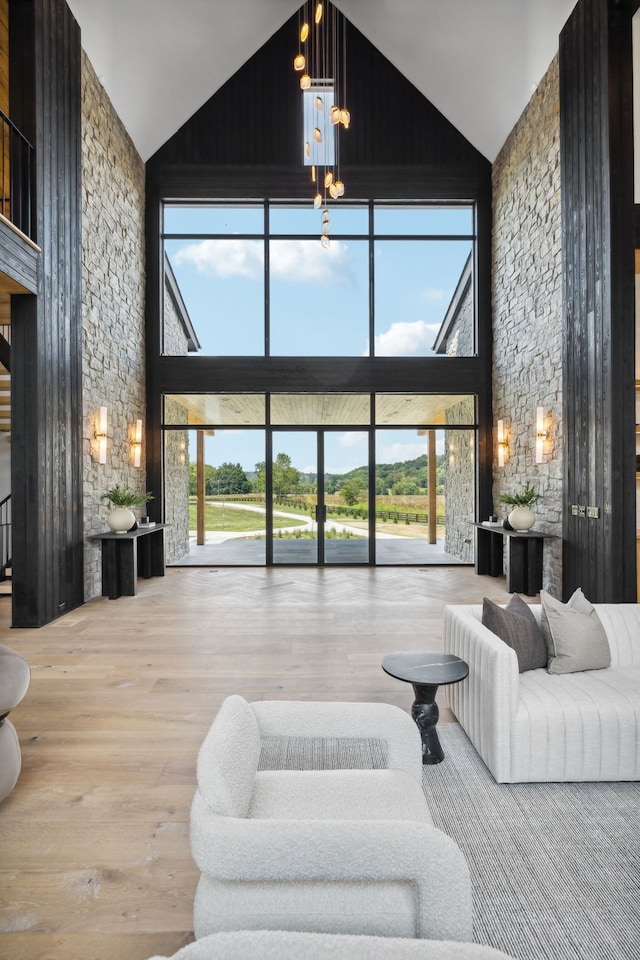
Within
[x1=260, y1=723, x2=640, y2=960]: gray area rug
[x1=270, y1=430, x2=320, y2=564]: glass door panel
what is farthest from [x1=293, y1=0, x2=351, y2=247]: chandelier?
[x1=260, y1=723, x2=640, y2=960]: gray area rug

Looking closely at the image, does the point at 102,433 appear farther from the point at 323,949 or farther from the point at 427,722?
the point at 323,949

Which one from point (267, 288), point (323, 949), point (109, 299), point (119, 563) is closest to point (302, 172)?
point (267, 288)

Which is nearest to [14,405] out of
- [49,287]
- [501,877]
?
[49,287]

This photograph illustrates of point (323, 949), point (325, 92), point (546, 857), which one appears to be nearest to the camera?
point (323, 949)

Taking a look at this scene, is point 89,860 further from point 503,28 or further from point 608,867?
point 503,28

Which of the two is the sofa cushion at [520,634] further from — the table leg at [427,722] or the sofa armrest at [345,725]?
the sofa armrest at [345,725]

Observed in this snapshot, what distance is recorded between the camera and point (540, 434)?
20.7ft

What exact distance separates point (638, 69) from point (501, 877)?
21.7 feet

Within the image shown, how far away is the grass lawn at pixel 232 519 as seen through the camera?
8359 millimetres

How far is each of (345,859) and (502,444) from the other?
23.3 feet

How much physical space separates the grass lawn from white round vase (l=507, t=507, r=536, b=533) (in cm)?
337

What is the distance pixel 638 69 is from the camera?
4.88m

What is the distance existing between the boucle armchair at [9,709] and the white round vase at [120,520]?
3941 mm

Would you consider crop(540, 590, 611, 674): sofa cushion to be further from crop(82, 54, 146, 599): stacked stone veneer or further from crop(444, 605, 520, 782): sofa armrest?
crop(82, 54, 146, 599): stacked stone veneer
